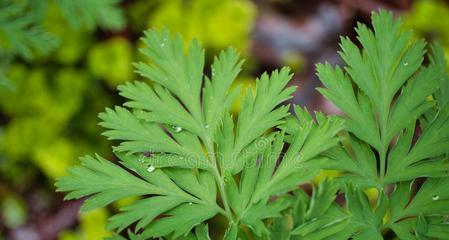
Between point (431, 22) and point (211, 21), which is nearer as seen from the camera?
point (211, 21)

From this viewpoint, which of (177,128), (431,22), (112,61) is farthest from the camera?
(431,22)

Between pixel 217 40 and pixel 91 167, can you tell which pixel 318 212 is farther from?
pixel 217 40

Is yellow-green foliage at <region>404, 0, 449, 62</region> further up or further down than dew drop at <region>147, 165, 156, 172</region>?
further up

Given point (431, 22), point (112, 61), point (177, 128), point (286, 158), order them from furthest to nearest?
point (431, 22) → point (112, 61) → point (177, 128) → point (286, 158)

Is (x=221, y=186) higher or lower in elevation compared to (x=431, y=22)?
lower

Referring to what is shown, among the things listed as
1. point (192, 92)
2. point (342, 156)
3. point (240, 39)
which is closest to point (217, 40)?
point (240, 39)

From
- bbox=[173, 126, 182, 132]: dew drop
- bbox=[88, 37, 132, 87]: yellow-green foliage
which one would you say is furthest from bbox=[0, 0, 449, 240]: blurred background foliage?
bbox=[173, 126, 182, 132]: dew drop

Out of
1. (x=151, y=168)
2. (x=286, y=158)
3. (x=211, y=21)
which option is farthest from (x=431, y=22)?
(x=151, y=168)

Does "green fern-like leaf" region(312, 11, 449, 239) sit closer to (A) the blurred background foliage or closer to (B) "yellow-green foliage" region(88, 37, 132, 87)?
(A) the blurred background foliage

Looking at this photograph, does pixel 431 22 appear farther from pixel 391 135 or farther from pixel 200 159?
pixel 200 159
